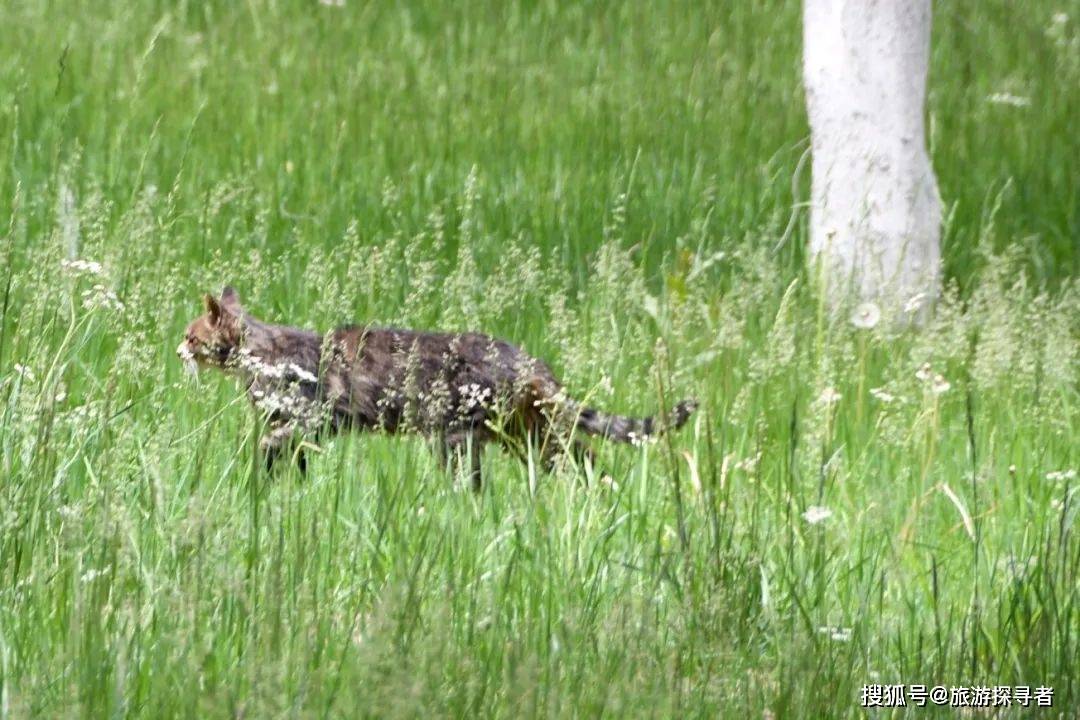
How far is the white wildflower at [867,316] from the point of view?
16.2ft

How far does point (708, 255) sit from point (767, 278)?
1115mm

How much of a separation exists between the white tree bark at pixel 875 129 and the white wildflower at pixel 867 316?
0.84 m

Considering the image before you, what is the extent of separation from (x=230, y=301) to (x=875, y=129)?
2.85 meters

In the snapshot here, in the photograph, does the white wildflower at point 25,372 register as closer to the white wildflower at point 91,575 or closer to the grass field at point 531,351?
the grass field at point 531,351

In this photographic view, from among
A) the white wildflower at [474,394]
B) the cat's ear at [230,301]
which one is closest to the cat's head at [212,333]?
the cat's ear at [230,301]

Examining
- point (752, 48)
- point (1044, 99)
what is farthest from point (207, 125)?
point (1044, 99)

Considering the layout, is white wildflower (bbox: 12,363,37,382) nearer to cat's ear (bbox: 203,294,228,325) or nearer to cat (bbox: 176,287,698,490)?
cat (bbox: 176,287,698,490)

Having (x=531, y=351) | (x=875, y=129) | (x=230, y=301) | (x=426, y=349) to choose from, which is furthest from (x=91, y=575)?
(x=875, y=129)

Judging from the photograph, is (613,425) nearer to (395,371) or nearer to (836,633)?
(395,371)

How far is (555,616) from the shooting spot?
307cm

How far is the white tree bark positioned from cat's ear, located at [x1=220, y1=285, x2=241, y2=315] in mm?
2434

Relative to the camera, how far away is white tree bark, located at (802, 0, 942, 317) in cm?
648

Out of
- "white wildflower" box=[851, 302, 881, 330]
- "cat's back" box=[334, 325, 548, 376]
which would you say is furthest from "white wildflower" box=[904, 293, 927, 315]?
"cat's back" box=[334, 325, 548, 376]

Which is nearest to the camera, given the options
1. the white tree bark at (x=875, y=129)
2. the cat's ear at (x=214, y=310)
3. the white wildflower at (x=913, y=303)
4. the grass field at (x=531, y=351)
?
the grass field at (x=531, y=351)
